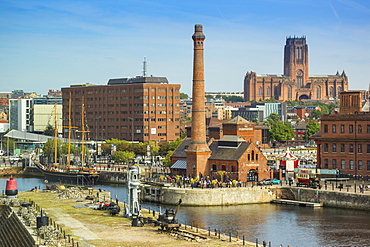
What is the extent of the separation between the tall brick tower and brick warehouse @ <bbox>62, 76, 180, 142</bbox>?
76.1 meters

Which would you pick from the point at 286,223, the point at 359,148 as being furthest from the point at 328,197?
the point at 359,148

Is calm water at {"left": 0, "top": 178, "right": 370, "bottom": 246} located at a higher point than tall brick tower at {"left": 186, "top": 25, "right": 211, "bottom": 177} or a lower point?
lower

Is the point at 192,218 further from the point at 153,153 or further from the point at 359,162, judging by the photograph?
the point at 153,153

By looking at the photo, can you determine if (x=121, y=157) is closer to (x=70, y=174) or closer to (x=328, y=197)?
(x=70, y=174)

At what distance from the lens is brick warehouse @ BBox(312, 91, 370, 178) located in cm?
9144

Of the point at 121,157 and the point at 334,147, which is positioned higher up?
the point at 334,147

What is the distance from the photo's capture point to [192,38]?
312 feet

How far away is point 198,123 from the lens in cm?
9388

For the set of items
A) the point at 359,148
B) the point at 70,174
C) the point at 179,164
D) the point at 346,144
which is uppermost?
the point at 346,144

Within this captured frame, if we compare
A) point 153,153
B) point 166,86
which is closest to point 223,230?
point 153,153

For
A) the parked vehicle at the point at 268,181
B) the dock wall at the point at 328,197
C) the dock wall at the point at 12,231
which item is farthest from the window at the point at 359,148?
the dock wall at the point at 12,231

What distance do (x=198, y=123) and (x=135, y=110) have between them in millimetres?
80342

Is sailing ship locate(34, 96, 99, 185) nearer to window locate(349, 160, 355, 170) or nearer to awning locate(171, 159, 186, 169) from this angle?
awning locate(171, 159, 186, 169)

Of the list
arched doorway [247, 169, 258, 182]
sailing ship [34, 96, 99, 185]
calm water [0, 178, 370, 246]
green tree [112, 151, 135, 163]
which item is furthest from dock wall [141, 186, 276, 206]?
green tree [112, 151, 135, 163]
